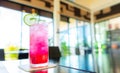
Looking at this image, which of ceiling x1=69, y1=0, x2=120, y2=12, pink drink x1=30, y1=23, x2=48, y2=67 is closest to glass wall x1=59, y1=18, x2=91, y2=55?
ceiling x1=69, y1=0, x2=120, y2=12

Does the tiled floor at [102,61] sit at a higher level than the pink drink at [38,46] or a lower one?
lower

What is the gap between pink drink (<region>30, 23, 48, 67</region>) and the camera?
2.08 ft

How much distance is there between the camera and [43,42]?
663 mm

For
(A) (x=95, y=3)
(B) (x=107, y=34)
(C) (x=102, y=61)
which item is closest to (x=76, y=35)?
(B) (x=107, y=34)

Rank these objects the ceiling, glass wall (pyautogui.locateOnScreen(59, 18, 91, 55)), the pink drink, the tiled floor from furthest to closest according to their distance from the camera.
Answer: the ceiling < glass wall (pyautogui.locateOnScreen(59, 18, 91, 55)) < the tiled floor < the pink drink

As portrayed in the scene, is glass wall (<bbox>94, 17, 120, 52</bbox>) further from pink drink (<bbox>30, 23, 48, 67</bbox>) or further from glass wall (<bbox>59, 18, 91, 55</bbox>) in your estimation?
pink drink (<bbox>30, 23, 48, 67</bbox>)

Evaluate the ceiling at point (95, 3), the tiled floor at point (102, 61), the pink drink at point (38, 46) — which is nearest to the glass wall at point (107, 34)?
the tiled floor at point (102, 61)

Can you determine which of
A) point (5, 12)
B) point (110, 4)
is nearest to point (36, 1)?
point (5, 12)

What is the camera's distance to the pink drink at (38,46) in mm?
634

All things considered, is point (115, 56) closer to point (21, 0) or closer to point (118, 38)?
point (118, 38)

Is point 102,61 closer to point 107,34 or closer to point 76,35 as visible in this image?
point 107,34

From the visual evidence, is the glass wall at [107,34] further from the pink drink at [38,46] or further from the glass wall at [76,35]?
the pink drink at [38,46]

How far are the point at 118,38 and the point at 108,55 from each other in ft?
2.25

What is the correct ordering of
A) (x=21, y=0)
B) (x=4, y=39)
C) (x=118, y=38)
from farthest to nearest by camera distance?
(x=118, y=38), (x=21, y=0), (x=4, y=39)
